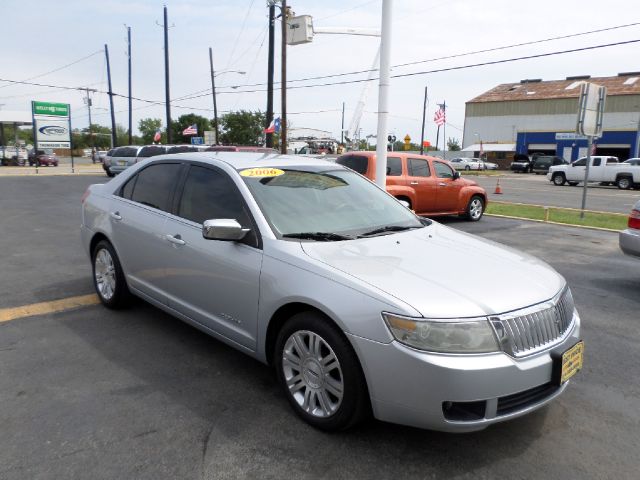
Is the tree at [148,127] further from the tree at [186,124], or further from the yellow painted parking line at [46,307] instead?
the yellow painted parking line at [46,307]

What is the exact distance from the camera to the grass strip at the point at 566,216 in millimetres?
11697

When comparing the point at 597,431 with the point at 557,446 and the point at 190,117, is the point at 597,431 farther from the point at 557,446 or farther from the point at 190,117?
the point at 190,117

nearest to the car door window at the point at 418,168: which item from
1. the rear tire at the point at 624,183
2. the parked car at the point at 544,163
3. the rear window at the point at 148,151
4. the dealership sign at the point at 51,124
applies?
the rear window at the point at 148,151

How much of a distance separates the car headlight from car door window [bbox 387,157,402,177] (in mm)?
8834

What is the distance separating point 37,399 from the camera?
3.26 m

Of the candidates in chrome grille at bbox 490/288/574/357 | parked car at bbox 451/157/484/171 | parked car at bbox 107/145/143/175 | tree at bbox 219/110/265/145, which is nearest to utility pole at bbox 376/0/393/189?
chrome grille at bbox 490/288/574/357

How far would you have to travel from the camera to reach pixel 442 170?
11.9 m

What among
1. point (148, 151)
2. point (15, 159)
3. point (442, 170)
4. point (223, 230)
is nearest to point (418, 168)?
point (442, 170)

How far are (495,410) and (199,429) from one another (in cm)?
167

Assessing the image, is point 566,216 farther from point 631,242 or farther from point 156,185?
point 156,185

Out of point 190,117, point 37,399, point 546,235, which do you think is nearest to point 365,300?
point 37,399

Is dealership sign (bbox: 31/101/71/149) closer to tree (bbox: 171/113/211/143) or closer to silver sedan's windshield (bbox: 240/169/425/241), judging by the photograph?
silver sedan's windshield (bbox: 240/169/425/241)

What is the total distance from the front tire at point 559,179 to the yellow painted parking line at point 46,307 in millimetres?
29971

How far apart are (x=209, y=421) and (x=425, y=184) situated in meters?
9.24
